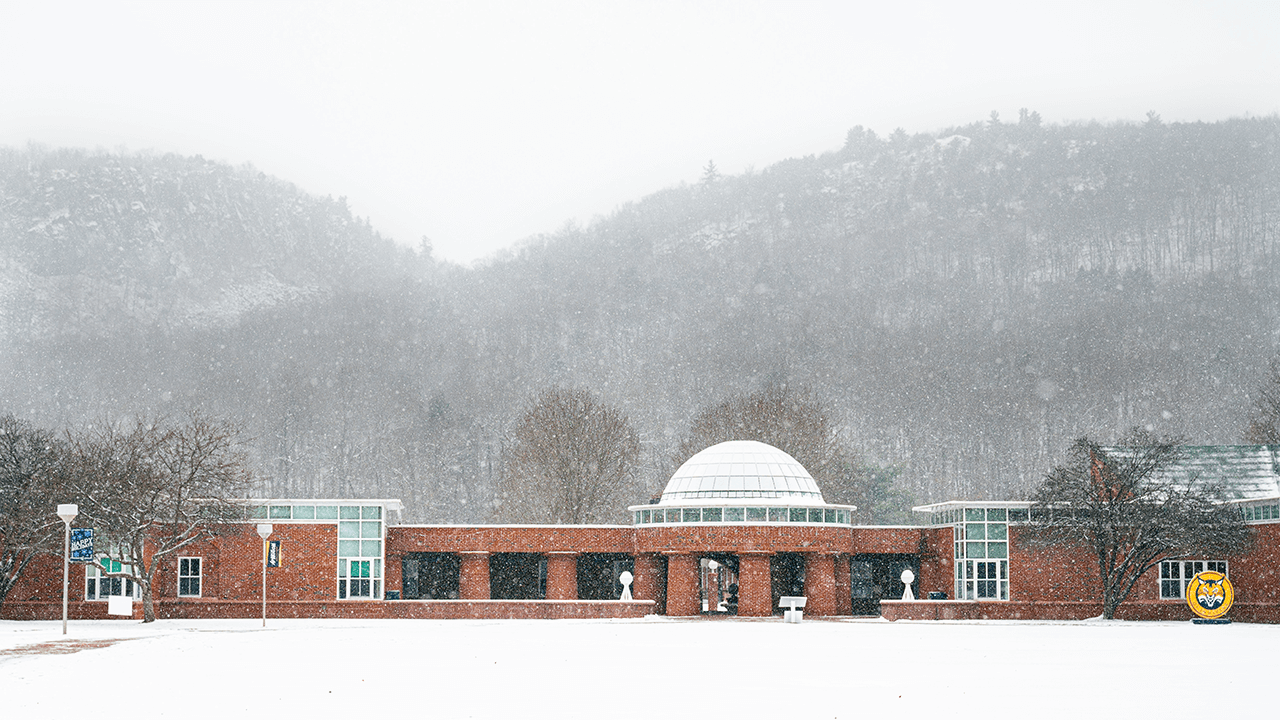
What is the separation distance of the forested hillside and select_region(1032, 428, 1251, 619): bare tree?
58065mm

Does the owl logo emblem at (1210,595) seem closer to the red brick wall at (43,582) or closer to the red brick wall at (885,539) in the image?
the red brick wall at (885,539)

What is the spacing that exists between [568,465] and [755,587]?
2509 cm

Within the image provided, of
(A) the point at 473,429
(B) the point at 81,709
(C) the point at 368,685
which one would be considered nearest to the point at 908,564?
(C) the point at 368,685

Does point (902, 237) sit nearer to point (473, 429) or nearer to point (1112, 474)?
point (473, 429)

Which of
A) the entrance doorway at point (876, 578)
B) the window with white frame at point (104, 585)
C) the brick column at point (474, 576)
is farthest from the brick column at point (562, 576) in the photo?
the window with white frame at point (104, 585)

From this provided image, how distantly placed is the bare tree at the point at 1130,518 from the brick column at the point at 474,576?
2478 cm

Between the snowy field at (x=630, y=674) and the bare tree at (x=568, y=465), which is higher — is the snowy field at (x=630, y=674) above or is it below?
below

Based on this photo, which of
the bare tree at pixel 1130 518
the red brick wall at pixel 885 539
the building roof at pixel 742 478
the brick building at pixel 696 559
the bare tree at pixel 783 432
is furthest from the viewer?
the bare tree at pixel 783 432

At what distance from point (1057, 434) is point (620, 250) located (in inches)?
2748

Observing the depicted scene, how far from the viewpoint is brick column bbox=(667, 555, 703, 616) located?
2312 inches

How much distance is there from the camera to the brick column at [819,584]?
194 feet

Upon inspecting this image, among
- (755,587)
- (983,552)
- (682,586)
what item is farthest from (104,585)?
(983,552)

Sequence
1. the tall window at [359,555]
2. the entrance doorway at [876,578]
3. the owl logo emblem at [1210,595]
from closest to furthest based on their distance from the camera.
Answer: the owl logo emblem at [1210,595] < the tall window at [359,555] < the entrance doorway at [876,578]

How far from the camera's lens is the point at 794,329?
155 m
